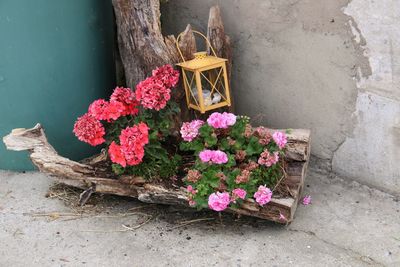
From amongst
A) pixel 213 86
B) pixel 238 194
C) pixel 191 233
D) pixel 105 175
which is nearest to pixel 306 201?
pixel 238 194

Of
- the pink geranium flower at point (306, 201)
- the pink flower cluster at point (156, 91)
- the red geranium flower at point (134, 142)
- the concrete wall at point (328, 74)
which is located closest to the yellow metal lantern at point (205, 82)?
the pink flower cluster at point (156, 91)

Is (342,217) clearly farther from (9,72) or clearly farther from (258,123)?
(9,72)

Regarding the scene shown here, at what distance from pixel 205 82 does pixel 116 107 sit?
53cm

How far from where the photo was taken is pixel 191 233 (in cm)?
274

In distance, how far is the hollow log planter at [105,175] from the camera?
9.14ft

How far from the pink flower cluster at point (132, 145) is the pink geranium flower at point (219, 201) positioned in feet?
1.26

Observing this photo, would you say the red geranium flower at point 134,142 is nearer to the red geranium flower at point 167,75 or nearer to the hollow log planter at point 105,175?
the hollow log planter at point 105,175

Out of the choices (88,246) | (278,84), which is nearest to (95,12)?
(278,84)

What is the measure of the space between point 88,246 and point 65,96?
912 mm

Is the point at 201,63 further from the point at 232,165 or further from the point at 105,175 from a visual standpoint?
the point at 105,175

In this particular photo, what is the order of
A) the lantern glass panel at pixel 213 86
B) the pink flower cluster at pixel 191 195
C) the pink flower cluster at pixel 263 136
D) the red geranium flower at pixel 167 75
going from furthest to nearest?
the lantern glass panel at pixel 213 86 → the red geranium flower at pixel 167 75 → the pink flower cluster at pixel 263 136 → the pink flower cluster at pixel 191 195

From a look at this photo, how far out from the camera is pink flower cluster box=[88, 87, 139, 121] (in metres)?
2.86

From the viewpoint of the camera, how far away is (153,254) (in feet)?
8.52

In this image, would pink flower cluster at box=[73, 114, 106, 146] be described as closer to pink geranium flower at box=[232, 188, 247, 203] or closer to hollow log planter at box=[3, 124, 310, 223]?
hollow log planter at box=[3, 124, 310, 223]
